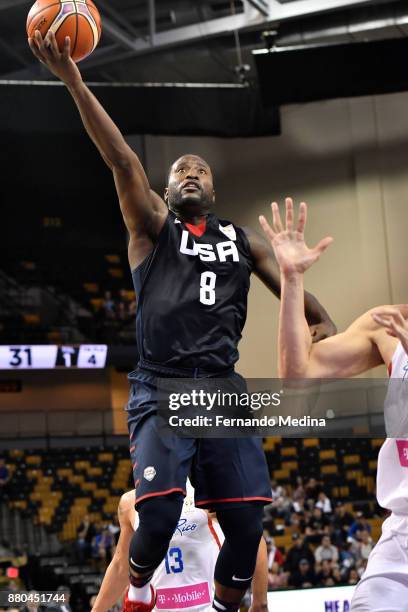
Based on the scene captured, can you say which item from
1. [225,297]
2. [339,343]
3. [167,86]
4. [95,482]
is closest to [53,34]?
[225,297]

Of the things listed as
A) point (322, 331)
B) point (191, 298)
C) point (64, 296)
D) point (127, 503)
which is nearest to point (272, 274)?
point (322, 331)

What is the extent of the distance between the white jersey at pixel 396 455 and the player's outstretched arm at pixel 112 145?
1.36 meters

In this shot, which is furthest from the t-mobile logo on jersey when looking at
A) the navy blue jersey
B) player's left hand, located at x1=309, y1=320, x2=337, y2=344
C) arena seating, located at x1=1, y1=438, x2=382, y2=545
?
arena seating, located at x1=1, y1=438, x2=382, y2=545

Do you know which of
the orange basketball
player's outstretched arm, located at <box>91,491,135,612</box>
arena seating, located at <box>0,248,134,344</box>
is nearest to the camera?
the orange basketball

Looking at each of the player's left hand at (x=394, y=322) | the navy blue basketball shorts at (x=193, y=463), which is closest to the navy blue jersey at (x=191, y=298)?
the navy blue basketball shorts at (x=193, y=463)

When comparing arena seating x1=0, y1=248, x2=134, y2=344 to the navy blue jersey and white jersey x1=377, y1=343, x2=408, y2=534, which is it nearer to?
the navy blue jersey

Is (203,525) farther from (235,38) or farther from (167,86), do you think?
(235,38)

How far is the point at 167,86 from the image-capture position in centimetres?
1742

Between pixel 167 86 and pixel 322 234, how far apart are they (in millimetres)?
4478

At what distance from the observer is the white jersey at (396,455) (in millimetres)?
4062

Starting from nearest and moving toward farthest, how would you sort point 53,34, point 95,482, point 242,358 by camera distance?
point 53,34 → point 242,358 → point 95,482

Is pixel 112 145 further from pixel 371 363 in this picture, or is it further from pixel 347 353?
pixel 371 363

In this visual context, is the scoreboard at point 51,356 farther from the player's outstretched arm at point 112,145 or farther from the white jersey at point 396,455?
the white jersey at point 396,455

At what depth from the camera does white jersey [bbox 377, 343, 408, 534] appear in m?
4.06
